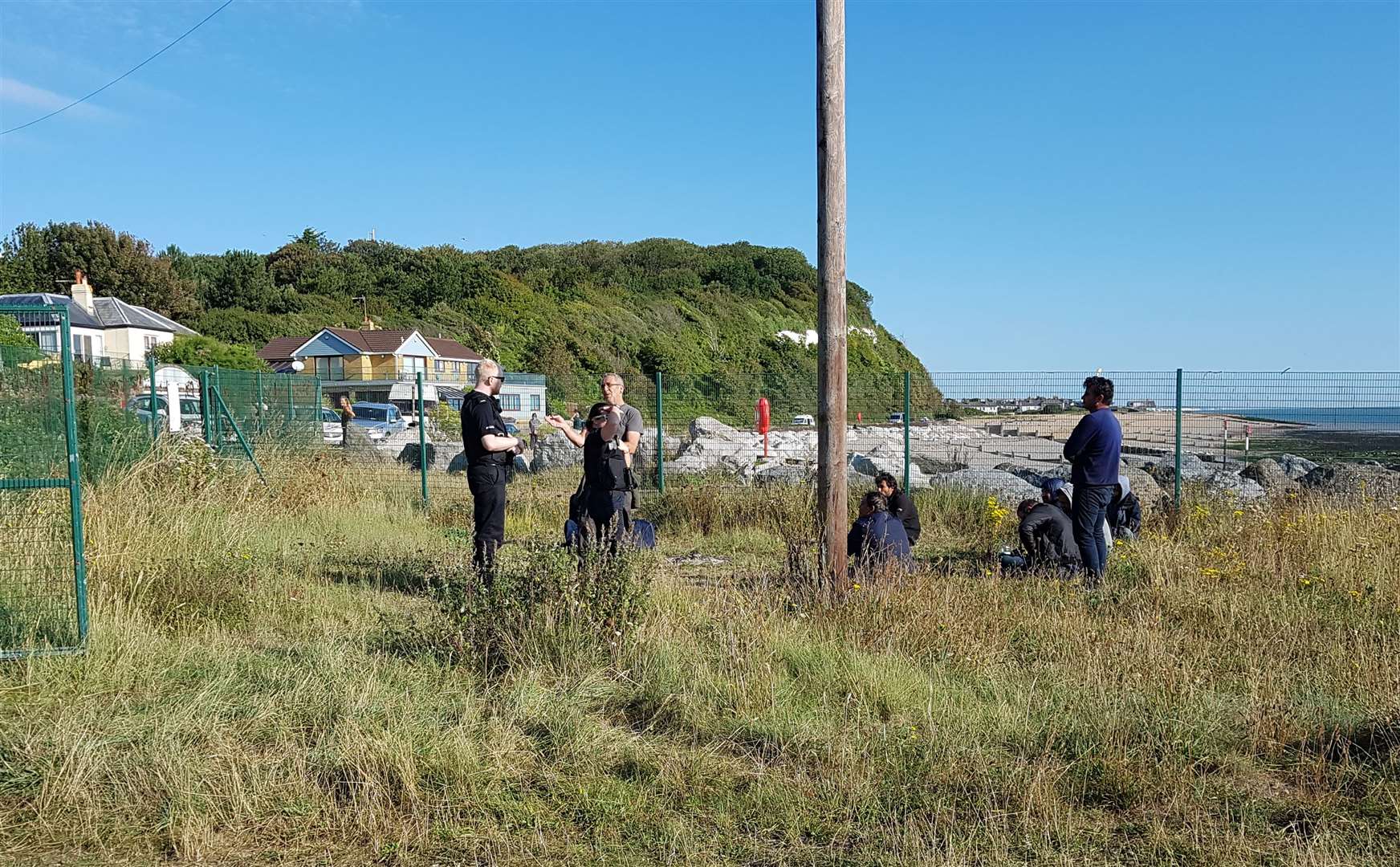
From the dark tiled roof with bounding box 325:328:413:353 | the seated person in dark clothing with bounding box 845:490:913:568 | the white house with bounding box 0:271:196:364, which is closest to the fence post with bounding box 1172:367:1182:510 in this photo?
the seated person in dark clothing with bounding box 845:490:913:568

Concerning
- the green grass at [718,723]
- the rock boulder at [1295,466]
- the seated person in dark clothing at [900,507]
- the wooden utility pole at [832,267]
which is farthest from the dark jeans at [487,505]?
the rock boulder at [1295,466]

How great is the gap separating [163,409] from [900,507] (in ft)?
38.6

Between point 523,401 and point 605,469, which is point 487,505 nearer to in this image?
point 605,469

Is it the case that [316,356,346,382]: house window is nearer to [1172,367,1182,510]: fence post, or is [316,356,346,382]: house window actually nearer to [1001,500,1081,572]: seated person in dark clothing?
[1172,367,1182,510]: fence post

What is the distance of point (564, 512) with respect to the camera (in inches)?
438

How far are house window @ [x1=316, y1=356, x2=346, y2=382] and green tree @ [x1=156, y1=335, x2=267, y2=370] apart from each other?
3.97m

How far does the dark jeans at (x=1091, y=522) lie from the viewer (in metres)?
7.03

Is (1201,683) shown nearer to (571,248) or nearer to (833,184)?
(833,184)

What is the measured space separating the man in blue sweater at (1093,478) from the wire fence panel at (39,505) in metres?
6.58

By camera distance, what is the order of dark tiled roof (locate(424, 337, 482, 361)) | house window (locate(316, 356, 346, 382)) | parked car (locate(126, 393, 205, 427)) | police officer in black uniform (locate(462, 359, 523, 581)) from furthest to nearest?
dark tiled roof (locate(424, 337, 482, 361))
house window (locate(316, 356, 346, 382))
parked car (locate(126, 393, 205, 427))
police officer in black uniform (locate(462, 359, 523, 581))

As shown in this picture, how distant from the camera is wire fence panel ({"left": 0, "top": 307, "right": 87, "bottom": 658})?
195 inches

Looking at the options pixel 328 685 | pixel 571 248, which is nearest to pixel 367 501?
pixel 328 685

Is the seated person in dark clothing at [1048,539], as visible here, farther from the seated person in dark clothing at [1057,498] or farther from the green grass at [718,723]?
the green grass at [718,723]

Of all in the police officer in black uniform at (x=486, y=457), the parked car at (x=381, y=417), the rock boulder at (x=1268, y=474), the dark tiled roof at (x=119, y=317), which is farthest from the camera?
the dark tiled roof at (x=119, y=317)
